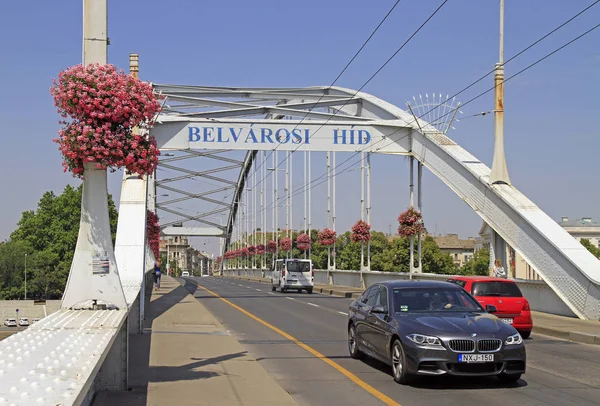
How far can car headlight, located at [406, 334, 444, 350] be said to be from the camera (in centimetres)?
1064

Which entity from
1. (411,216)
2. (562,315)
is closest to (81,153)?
(562,315)

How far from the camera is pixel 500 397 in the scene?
10.2 m

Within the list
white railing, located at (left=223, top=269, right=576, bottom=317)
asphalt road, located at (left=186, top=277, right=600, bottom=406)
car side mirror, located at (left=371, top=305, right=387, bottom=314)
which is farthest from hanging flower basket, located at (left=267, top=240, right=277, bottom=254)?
car side mirror, located at (left=371, top=305, right=387, bottom=314)

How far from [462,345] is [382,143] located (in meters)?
28.2

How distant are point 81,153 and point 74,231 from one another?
100060 millimetres

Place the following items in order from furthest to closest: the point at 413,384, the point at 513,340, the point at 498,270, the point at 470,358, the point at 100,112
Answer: the point at 498,270 → the point at 413,384 → the point at 513,340 → the point at 470,358 → the point at 100,112

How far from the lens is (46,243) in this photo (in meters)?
105

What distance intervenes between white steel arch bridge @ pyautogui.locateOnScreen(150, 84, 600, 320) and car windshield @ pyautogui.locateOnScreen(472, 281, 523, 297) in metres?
4.54

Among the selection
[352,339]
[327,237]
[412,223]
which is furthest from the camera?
[327,237]

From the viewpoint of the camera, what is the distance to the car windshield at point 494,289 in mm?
18719

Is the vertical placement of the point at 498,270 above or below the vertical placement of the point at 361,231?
below

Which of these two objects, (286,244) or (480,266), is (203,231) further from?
(286,244)

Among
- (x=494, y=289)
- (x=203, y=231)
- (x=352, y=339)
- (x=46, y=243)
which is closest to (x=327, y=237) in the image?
(x=494, y=289)

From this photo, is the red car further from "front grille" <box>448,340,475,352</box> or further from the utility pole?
the utility pole
